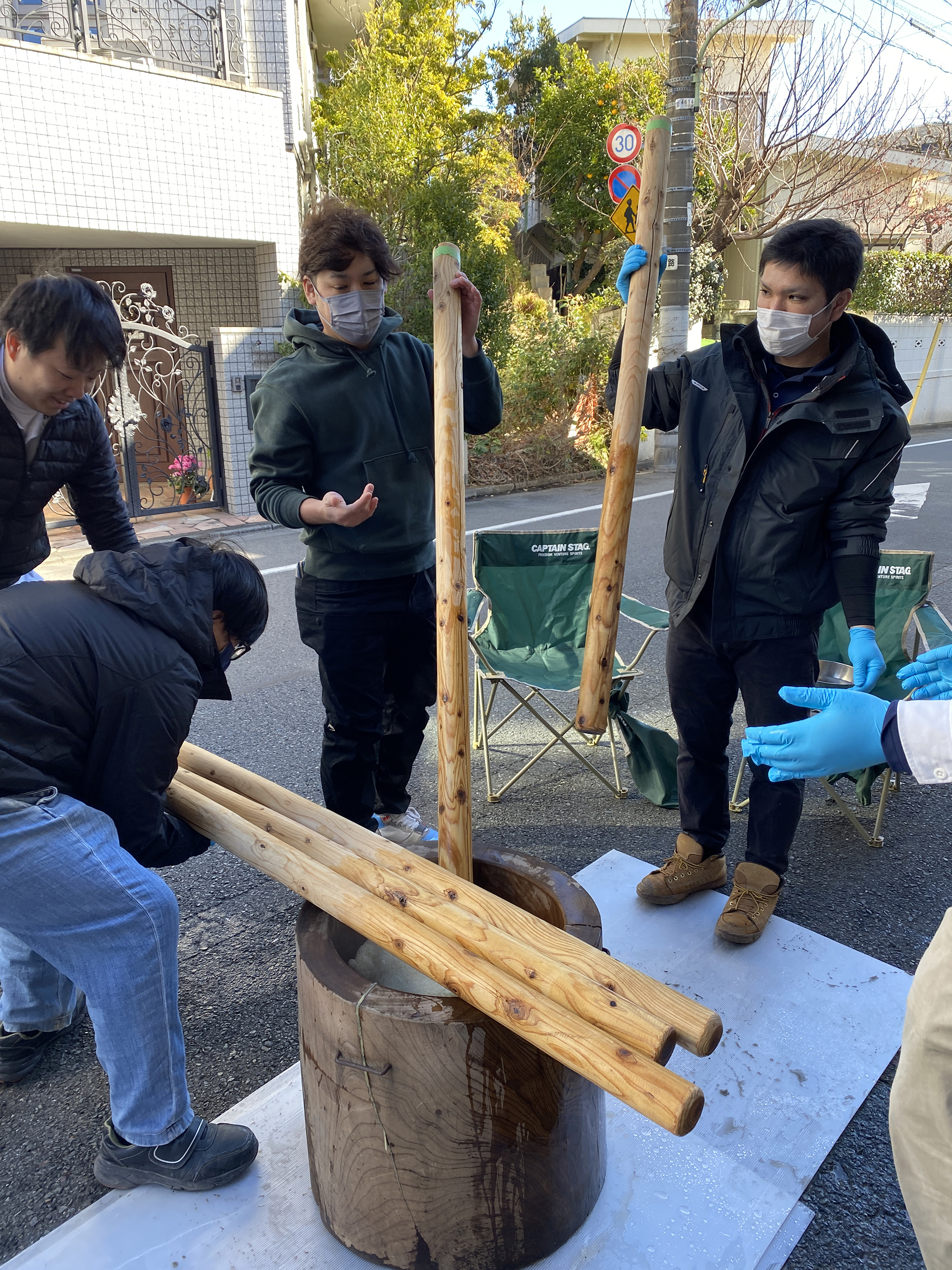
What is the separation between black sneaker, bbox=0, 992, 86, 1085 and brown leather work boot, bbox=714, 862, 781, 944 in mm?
1893

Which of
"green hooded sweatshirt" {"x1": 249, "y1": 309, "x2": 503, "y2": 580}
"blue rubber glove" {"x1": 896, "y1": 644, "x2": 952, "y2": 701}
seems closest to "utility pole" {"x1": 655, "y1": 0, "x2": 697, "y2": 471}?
"green hooded sweatshirt" {"x1": 249, "y1": 309, "x2": 503, "y2": 580}

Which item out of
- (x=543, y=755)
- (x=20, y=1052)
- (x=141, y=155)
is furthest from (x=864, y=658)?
(x=141, y=155)

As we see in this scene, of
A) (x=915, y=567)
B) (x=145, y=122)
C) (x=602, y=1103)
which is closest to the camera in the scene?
(x=602, y=1103)

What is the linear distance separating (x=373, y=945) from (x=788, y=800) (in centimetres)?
140

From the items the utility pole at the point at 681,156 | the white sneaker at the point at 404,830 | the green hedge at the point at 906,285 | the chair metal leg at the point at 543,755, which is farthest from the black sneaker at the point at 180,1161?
the green hedge at the point at 906,285

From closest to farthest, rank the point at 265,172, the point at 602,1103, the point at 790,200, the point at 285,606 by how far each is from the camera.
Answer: the point at 602,1103 < the point at 285,606 < the point at 265,172 < the point at 790,200

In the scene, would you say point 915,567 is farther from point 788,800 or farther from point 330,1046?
point 330,1046

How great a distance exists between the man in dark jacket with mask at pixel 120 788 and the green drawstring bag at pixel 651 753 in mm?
2077

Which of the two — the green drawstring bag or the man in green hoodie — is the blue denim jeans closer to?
the man in green hoodie

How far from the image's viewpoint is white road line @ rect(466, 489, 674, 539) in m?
8.95

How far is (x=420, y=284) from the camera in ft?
34.0

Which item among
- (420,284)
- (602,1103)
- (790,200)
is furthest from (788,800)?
(790,200)

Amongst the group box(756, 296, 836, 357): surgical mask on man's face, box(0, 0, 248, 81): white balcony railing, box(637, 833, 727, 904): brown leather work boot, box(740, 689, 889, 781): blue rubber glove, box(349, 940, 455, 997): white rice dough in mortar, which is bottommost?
box(637, 833, 727, 904): brown leather work boot

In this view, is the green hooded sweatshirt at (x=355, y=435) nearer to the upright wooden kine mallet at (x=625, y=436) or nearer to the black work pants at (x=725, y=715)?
the upright wooden kine mallet at (x=625, y=436)
